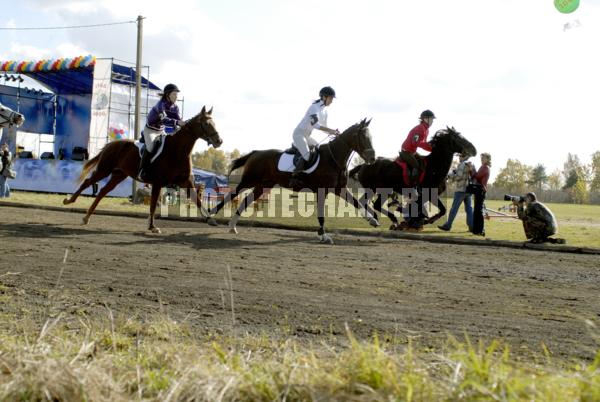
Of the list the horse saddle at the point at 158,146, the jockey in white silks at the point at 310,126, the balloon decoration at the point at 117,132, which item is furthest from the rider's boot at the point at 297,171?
the balloon decoration at the point at 117,132

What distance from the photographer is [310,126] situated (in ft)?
40.9

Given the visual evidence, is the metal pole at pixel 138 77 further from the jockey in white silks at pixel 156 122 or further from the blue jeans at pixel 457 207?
the blue jeans at pixel 457 207

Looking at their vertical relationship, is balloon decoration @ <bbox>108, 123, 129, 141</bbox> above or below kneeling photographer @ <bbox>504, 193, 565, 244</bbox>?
above

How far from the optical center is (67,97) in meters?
39.0

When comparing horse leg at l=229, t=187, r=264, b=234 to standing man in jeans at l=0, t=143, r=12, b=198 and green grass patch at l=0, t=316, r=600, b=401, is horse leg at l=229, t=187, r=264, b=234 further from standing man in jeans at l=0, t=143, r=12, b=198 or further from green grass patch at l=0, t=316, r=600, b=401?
standing man in jeans at l=0, t=143, r=12, b=198

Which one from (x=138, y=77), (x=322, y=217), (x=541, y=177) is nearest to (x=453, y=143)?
(x=322, y=217)

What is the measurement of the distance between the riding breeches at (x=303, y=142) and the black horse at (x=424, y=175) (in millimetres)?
2463

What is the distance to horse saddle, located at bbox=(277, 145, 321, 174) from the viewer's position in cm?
1239

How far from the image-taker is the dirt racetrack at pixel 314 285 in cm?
493

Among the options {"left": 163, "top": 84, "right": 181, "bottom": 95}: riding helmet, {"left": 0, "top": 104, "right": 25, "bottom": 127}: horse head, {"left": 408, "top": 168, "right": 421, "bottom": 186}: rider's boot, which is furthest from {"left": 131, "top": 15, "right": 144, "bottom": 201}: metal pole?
{"left": 0, "top": 104, "right": 25, "bottom": 127}: horse head

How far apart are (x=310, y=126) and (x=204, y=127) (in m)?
2.14

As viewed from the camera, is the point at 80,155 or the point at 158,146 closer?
the point at 158,146

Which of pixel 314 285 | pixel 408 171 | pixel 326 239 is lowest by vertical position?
pixel 314 285

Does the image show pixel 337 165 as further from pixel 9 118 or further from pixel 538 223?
pixel 9 118
